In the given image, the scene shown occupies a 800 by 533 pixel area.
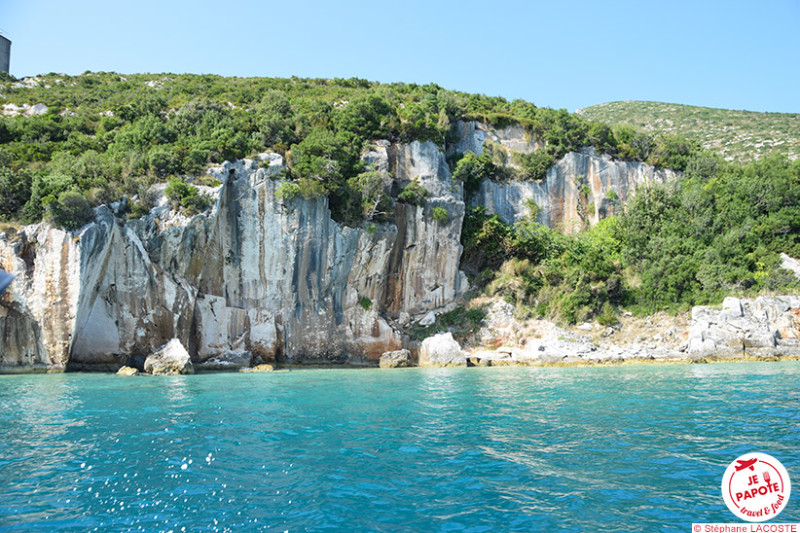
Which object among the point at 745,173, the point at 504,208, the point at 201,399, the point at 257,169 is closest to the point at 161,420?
the point at 201,399

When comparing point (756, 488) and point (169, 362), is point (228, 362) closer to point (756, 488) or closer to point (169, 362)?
point (169, 362)

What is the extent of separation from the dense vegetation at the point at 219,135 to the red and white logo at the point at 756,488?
26.8 meters

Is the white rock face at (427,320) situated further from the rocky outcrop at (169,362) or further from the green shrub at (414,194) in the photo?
the rocky outcrop at (169,362)

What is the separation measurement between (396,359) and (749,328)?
21.3 m

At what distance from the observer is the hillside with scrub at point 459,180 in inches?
1139

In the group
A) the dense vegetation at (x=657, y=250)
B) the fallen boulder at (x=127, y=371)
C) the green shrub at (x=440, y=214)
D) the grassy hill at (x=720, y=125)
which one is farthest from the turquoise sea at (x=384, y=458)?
the grassy hill at (x=720, y=125)

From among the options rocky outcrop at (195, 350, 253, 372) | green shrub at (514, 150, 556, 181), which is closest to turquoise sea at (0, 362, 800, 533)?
rocky outcrop at (195, 350, 253, 372)

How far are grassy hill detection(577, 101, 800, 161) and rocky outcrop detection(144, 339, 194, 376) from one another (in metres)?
57.4

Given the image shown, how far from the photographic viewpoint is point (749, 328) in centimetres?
3012

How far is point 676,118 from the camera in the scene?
85.2m

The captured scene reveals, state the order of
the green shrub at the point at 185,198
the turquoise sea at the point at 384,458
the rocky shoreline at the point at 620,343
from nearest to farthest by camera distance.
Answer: the turquoise sea at the point at 384,458, the green shrub at the point at 185,198, the rocky shoreline at the point at 620,343

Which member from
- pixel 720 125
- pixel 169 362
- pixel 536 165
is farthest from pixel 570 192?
pixel 720 125

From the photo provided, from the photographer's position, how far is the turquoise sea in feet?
19.9

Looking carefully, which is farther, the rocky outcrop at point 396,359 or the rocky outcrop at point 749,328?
the rocky outcrop at point 396,359
